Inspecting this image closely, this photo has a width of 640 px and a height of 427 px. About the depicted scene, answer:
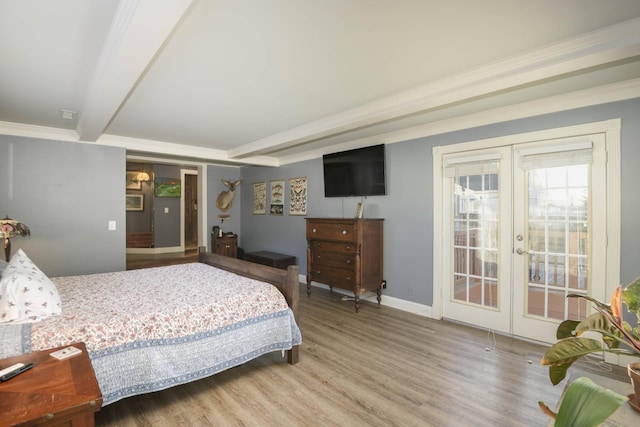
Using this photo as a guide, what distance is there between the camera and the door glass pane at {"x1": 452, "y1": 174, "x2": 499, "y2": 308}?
3438 millimetres

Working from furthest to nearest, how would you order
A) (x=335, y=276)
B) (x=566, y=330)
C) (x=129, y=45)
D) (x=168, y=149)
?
(x=168, y=149) → (x=335, y=276) → (x=129, y=45) → (x=566, y=330)

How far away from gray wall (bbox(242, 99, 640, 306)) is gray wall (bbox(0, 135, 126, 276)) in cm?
275

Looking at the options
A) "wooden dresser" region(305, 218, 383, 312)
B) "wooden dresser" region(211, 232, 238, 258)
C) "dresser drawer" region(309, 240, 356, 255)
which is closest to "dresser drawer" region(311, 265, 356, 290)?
"wooden dresser" region(305, 218, 383, 312)

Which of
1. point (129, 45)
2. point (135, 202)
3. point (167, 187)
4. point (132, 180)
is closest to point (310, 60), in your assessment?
point (129, 45)

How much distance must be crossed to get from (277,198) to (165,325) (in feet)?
13.8

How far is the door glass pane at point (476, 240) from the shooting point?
135 inches

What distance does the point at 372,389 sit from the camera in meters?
2.31

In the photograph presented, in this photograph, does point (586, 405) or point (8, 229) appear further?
point (8, 229)

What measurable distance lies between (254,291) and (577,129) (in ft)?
10.5

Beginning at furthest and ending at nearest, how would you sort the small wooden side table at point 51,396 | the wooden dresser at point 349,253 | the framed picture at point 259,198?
the framed picture at point 259,198, the wooden dresser at point 349,253, the small wooden side table at point 51,396

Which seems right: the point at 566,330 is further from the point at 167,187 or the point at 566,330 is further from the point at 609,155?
the point at 167,187

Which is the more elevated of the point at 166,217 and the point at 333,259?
the point at 166,217

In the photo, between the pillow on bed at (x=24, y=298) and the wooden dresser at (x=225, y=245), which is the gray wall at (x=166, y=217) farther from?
the pillow on bed at (x=24, y=298)

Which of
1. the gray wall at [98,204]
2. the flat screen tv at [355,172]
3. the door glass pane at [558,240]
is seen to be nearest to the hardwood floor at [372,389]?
the door glass pane at [558,240]
